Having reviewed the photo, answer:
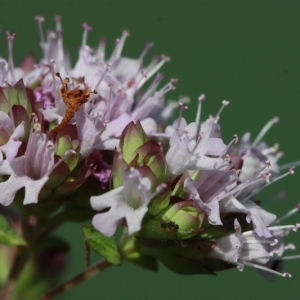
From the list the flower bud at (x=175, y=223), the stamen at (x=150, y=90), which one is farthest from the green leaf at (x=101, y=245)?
the stamen at (x=150, y=90)

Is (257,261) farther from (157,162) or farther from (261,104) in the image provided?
(261,104)

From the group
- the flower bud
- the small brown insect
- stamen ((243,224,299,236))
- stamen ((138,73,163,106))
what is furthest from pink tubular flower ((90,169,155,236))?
stamen ((138,73,163,106))

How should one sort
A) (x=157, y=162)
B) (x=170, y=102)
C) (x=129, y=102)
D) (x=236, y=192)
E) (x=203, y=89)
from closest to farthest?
(x=157, y=162)
(x=236, y=192)
(x=129, y=102)
(x=170, y=102)
(x=203, y=89)

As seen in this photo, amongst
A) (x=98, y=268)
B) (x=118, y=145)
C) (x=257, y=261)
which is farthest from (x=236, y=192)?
(x=98, y=268)

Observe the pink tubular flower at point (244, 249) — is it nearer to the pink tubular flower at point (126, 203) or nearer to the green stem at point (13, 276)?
the pink tubular flower at point (126, 203)

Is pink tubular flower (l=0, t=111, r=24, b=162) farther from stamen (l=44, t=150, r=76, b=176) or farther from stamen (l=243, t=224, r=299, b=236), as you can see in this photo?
stamen (l=243, t=224, r=299, b=236)

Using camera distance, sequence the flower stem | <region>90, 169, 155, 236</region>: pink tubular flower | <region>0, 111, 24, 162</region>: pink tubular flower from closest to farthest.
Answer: <region>90, 169, 155, 236</region>: pink tubular flower, <region>0, 111, 24, 162</region>: pink tubular flower, the flower stem
